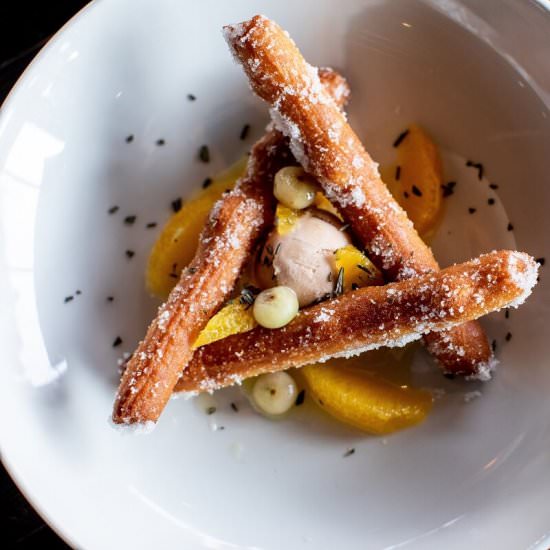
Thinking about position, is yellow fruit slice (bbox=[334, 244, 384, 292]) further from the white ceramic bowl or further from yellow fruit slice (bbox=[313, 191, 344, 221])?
the white ceramic bowl

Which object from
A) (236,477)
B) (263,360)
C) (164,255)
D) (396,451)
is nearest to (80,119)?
(164,255)

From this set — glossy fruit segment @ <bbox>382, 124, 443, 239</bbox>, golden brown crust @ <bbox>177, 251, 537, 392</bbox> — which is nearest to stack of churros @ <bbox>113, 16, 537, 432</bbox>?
golden brown crust @ <bbox>177, 251, 537, 392</bbox>

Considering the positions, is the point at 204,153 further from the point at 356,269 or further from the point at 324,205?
the point at 356,269

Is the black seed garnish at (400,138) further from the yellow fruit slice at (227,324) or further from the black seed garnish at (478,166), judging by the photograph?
the yellow fruit slice at (227,324)

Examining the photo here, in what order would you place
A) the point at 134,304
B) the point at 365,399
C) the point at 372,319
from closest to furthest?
the point at 372,319 → the point at 365,399 → the point at 134,304

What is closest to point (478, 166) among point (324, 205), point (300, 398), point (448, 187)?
point (448, 187)

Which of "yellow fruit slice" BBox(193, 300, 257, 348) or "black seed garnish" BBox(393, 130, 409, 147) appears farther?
"black seed garnish" BBox(393, 130, 409, 147)
